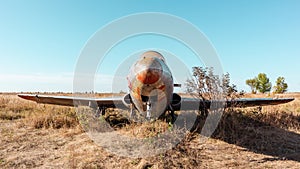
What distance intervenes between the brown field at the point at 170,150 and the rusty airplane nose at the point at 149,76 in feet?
5.24

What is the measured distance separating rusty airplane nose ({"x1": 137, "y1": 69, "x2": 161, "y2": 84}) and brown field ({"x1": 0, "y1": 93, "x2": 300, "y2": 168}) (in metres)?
1.60

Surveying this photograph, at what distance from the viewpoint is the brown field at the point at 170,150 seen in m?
4.42

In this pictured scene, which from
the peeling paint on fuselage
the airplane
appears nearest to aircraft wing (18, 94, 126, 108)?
the airplane

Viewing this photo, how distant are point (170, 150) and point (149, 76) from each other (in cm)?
174

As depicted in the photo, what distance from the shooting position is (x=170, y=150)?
4.66 metres

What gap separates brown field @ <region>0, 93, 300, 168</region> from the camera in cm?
442

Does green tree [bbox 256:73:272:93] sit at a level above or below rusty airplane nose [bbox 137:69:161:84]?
above

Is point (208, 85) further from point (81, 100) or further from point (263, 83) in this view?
point (263, 83)

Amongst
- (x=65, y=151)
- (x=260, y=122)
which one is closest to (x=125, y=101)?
(x=65, y=151)

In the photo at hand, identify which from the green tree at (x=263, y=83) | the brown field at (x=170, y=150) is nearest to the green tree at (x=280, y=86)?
the green tree at (x=263, y=83)

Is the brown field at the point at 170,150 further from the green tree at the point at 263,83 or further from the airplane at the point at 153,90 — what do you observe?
the green tree at the point at 263,83

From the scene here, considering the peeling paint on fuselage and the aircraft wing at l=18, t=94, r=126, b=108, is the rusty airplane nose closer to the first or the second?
the peeling paint on fuselage

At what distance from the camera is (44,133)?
747 centimetres

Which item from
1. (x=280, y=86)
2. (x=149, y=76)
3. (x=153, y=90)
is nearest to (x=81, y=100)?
(x=153, y=90)
